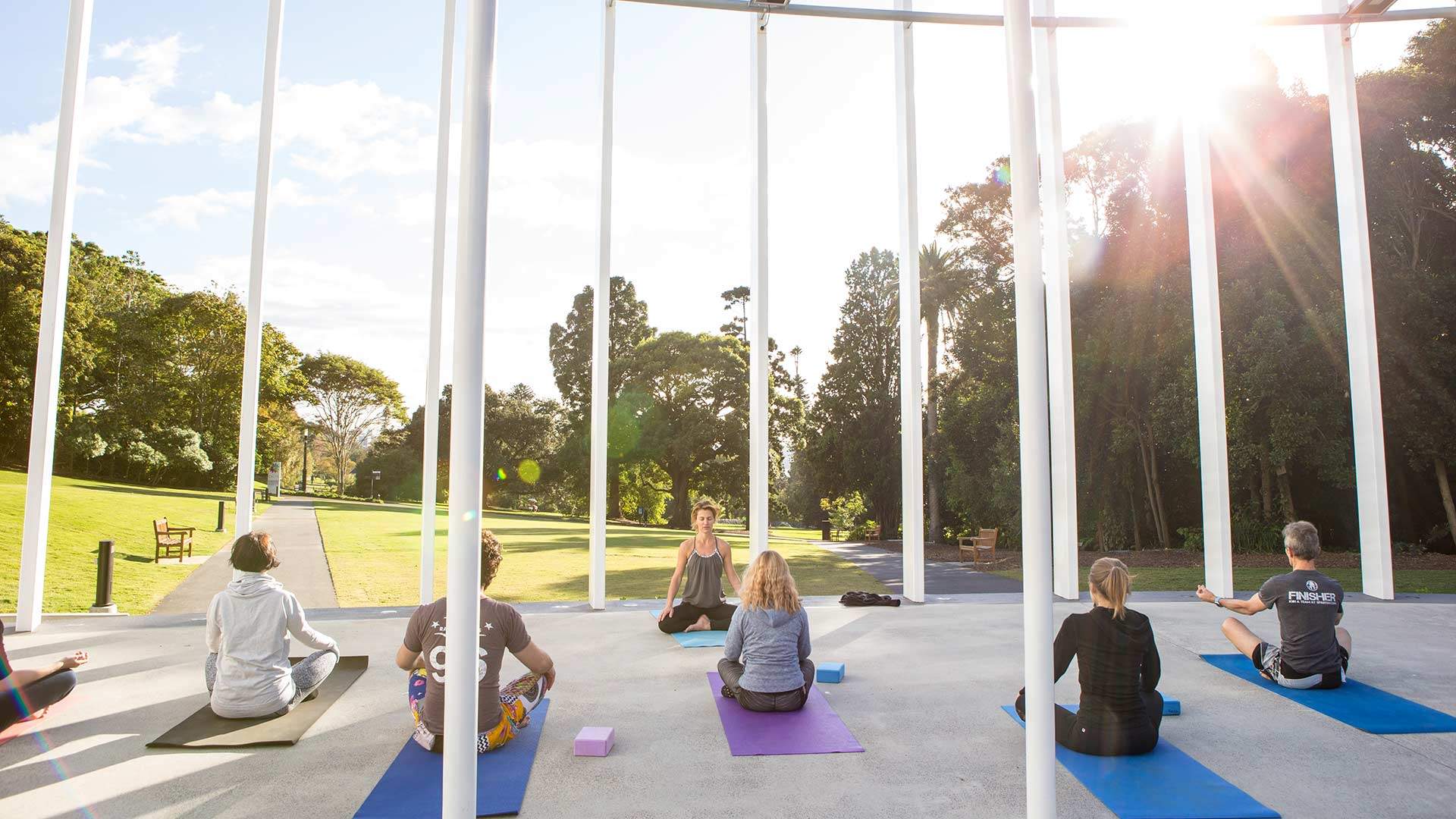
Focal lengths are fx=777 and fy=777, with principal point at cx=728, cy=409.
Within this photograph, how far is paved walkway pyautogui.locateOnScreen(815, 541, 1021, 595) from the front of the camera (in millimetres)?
11672

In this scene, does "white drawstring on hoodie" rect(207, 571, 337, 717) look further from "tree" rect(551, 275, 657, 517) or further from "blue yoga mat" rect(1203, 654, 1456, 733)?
"tree" rect(551, 275, 657, 517)

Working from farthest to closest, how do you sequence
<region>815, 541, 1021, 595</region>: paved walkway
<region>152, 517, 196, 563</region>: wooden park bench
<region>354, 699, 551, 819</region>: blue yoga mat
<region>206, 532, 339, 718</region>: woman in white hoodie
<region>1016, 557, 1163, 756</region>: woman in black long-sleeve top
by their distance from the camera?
<region>152, 517, 196, 563</region>: wooden park bench, <region>815, 541, 1021, 595</region>: paved walkway, <region>206, 532, 339, 718</region>: woman in white hoodie, <region>1016, 557, 1163, 756</region>: woman in black long-sleeve top, <region>354, 699, 551, 819</region>: blue yoga mat

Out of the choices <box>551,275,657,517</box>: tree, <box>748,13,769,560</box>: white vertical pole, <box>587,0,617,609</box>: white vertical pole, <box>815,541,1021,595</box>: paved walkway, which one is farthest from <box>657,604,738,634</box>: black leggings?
<box>551,275,657,517</box>: tree

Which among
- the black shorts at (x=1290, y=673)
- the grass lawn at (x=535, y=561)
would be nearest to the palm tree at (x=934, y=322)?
the grass lawn at (x=535, y=561)

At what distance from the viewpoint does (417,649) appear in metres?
3.30

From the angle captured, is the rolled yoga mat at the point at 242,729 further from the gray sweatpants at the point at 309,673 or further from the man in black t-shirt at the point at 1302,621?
the man in black t-shirt at the point at 1302,621

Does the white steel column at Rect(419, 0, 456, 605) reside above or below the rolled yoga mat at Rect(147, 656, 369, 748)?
above

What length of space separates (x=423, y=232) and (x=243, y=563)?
412 cm

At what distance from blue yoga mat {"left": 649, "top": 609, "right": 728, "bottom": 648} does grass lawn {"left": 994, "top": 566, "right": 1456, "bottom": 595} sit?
719 centimetres

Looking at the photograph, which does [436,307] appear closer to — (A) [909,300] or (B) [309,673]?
(B) [309,673]

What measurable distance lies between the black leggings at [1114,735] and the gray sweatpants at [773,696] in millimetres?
1092

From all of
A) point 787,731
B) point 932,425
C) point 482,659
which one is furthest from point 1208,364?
point 932,425

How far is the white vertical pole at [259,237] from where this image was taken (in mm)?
5949

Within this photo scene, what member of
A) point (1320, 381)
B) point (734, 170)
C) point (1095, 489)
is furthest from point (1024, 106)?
point (1095, 489)
